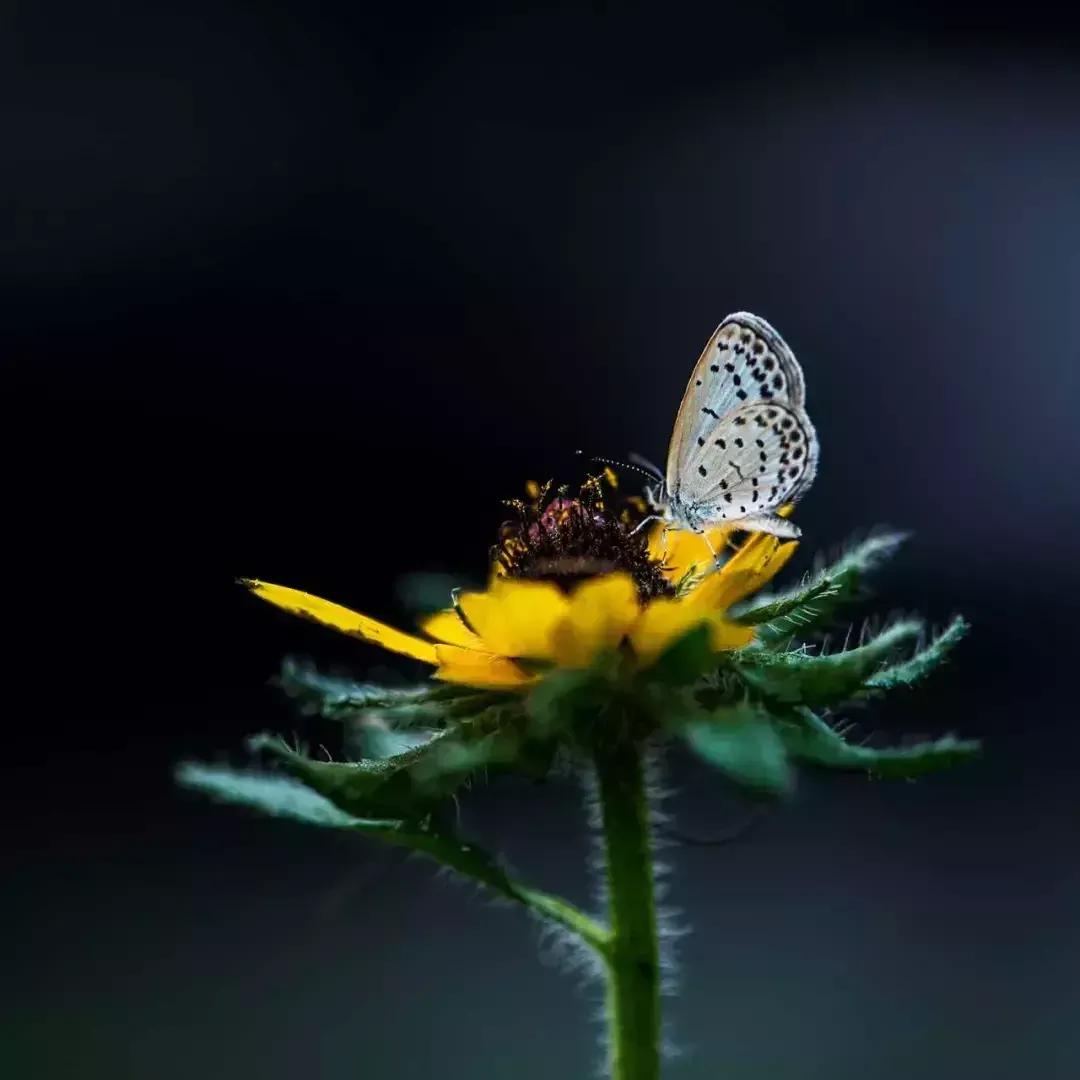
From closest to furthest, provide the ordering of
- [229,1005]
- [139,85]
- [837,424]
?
[229,1005], [837,424], [139,85]

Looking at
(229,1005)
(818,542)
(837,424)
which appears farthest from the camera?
(837,424)

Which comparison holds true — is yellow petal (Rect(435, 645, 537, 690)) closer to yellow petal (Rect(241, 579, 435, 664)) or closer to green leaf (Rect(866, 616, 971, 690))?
yellow petal (Rect(241, 579, 435, 664))

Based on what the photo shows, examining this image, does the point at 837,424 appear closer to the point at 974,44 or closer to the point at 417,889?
the point at 974,44

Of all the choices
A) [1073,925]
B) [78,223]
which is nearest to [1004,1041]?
[1073,925]

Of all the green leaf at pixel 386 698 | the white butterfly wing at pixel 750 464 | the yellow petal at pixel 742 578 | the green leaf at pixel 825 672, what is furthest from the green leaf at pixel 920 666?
the white butterfly wing at pixel 750 464

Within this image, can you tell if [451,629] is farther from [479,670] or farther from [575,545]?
[575,545]

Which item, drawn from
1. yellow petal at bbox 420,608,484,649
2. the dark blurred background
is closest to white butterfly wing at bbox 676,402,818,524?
yellow petal at bbox 420,608,484,649
